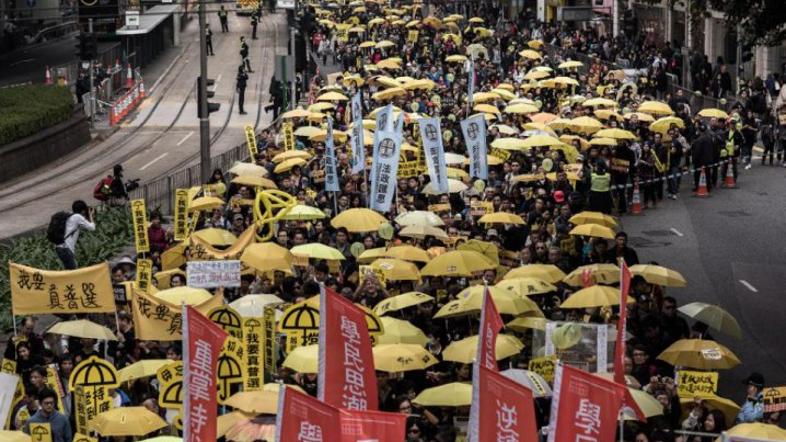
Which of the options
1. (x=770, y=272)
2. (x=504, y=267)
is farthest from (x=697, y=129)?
(x=504, y=267)

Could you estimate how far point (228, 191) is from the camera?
2972 cm

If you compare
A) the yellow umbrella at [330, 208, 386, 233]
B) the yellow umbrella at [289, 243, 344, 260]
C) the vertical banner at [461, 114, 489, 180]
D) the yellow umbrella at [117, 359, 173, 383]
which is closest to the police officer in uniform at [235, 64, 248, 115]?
the vertical banner at [461, 114, 489, 180]

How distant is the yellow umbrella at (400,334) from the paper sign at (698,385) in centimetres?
273

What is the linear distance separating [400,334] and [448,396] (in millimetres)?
2044

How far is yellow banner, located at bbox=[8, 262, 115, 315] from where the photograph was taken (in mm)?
19406

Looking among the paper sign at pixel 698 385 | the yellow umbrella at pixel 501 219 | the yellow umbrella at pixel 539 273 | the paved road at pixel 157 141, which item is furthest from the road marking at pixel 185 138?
the paper sign at pixel 698 385

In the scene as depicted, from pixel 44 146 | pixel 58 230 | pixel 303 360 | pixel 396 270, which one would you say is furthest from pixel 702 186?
pixel 44 146

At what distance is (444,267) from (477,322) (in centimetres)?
172

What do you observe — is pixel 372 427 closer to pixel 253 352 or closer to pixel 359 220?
pixel 253 352

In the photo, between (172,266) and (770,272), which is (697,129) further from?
(172,266)

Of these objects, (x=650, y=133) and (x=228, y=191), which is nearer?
(x=228, y=191)

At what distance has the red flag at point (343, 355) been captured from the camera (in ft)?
45.2

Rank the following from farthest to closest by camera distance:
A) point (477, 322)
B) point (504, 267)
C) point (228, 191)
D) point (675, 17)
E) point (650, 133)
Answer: point (675, 17) < point (650, 133) < point (228, 191) < point (504, 267) < point (477, 322)

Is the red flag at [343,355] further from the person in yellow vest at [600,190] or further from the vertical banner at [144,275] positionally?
the person in yellow vest at [600,190]
